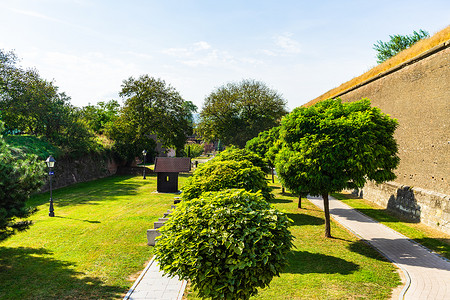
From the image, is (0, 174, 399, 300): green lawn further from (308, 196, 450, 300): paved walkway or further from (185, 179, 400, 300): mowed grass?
(308, 196, 450, 300): paved walkway

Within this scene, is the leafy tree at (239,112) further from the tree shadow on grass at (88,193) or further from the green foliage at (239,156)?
the green foliage at (239,156)

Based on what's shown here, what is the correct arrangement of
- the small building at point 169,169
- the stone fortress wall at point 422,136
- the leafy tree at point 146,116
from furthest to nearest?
the leafy tree at point 146,116 → the small building at point 169,169 → the stone fortress wall at point 422,136

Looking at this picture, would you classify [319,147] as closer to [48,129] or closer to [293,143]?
[293,143]

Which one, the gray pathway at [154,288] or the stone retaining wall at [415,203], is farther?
the stone retaining wall at [415,203]

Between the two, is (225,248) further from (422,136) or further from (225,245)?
(422,136)

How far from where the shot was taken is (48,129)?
3175 cm

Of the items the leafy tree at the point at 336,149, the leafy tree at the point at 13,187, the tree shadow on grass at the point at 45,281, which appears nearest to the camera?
the tree shadow on grass at the point at 45,281

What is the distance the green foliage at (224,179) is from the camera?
1068 cm

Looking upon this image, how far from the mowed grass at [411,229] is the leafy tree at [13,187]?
14.6 meters

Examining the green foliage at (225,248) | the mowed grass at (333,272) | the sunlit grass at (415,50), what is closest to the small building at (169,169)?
the mowed grass at (333,272)

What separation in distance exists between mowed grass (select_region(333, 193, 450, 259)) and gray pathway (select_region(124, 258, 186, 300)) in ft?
31.8

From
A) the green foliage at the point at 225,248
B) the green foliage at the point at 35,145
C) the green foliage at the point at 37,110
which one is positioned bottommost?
the green foliage at the point at 225,248

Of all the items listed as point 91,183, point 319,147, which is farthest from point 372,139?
point 91,183

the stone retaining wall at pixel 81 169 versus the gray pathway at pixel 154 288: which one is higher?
the stone retaining wall at pixel 81 169
